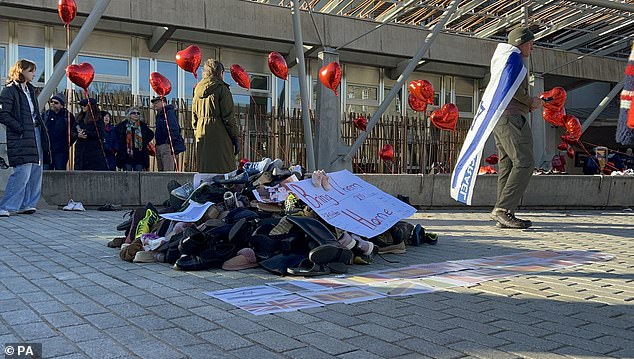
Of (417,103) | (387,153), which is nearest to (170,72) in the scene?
(387,153)

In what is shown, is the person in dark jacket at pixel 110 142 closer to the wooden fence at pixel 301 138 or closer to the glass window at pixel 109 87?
the wooden fence at pixel 301 138

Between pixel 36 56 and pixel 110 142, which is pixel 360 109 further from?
pixel 110 142

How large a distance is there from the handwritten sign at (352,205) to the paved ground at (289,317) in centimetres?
42

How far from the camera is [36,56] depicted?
49.0 ft

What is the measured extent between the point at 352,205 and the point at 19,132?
5.07 m

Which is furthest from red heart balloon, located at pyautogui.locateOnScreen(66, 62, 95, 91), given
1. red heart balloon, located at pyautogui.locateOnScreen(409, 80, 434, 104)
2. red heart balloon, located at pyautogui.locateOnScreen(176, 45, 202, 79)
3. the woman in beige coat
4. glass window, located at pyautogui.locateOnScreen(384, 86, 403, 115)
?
glass window, located at pyautogui.locateOnScreen(384, 86, 403, 115)

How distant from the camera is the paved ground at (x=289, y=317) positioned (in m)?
2.65

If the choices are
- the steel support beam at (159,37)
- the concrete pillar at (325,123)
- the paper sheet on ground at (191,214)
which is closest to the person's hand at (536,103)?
the paper sheet on ground at (191,214)

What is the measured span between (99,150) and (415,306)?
869cm

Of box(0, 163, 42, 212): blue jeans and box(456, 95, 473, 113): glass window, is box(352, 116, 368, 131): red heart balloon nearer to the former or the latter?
box(456, 95, 473, 113): glass window

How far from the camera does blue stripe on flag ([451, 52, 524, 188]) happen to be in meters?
6.36

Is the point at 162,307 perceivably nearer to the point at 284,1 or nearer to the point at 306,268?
the point at 306,268

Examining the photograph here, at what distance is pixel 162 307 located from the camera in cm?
330

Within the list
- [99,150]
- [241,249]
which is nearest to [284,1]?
[99,150]
